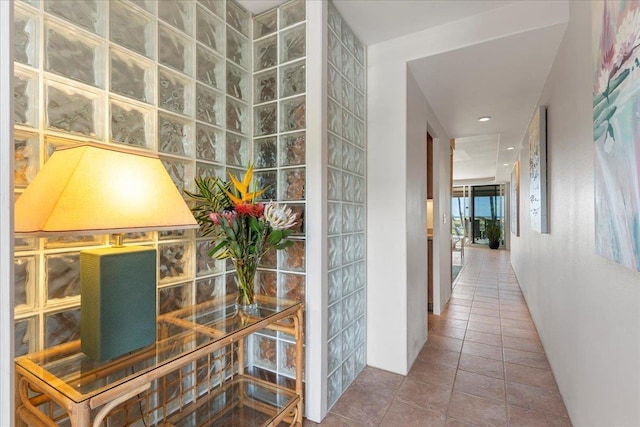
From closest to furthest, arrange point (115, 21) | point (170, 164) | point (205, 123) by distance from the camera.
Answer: point (115, 21), point (170, 164), point (205, 123)

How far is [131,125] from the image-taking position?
1.32m

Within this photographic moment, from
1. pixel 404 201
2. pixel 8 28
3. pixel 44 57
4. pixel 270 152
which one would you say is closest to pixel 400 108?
pixel 404 201

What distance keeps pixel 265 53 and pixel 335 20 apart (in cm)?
49

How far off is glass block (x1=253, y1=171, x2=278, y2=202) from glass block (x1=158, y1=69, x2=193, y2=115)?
545mm

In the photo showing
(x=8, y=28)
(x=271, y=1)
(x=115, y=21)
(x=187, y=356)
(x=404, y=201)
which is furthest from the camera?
(x=404, y=201)

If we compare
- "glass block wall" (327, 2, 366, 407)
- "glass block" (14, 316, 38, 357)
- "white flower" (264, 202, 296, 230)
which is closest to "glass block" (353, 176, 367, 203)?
"glass block wall" (327, 2, 366, 407)

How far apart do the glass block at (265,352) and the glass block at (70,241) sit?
3.48 ft

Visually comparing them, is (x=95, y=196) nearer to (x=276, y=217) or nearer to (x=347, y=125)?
(x=276, y=217)

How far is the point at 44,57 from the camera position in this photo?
3.47 ft

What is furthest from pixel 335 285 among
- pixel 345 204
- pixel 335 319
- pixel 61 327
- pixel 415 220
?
pixel 61 327

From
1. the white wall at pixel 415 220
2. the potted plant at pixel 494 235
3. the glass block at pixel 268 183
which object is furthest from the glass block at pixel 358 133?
the potted plant at pixel 494 235

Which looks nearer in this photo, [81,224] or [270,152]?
[81,224]

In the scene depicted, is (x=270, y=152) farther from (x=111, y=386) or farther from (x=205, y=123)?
(x=111, y=386)

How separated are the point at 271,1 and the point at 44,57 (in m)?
1.24
